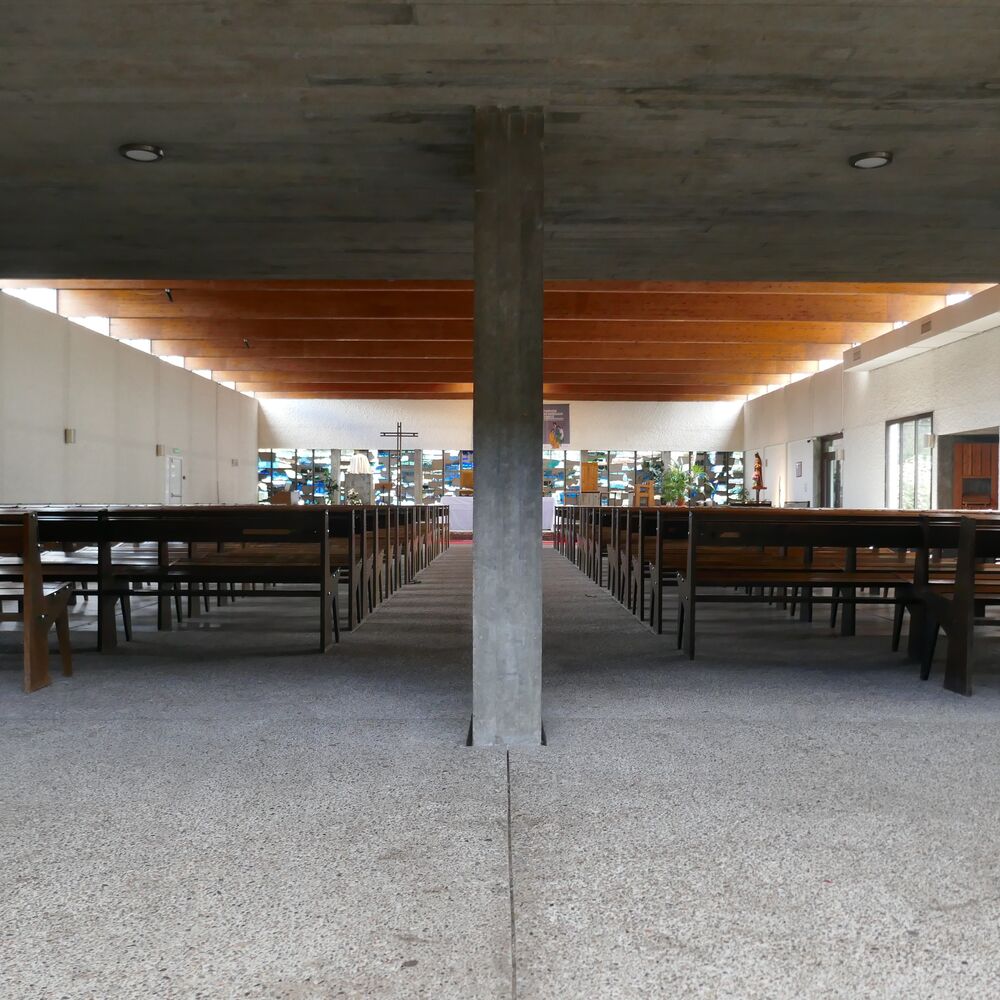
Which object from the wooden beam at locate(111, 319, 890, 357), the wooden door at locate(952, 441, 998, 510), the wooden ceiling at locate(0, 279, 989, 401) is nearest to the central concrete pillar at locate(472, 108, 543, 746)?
the wooden ceiling at locate(0, 279, 989, 401)

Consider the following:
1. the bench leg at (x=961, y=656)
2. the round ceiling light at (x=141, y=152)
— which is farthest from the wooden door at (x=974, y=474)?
the round ceiling light at (x=141, y=152)

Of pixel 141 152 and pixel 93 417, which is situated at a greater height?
pixel 141 152

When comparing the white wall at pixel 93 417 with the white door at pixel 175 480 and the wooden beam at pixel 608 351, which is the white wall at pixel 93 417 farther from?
the wooden beam at pixel 608 351

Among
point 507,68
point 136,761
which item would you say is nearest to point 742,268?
point 507,68

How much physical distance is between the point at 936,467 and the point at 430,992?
472 inches

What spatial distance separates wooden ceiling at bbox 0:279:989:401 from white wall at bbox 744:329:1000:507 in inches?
25.0

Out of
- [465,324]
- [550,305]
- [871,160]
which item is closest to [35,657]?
[871,160]

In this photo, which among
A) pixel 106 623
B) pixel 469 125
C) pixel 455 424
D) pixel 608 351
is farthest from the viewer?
pixel 455 424

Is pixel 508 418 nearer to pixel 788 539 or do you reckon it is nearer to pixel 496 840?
pixel 496 840

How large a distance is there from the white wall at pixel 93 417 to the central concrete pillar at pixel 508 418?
9168mm

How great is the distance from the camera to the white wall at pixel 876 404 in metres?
10.7

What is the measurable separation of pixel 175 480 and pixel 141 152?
1271cm

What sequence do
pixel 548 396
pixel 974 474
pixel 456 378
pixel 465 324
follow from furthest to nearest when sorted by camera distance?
pixel 548 396
pixel 456 378
pixel 465 324
pixel 974 474

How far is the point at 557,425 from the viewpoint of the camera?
19.6 metres
